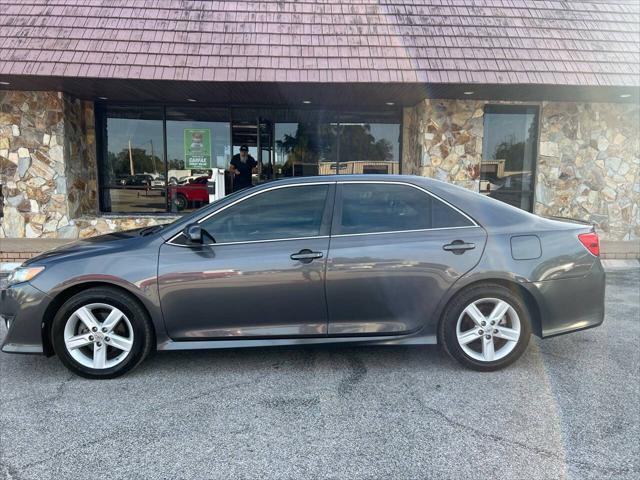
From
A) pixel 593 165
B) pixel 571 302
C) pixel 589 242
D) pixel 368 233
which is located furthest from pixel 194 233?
pixel 593 165

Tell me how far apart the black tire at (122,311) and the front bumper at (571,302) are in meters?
3.04

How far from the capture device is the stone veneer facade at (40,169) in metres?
8.86

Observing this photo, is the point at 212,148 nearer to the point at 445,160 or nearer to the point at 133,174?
the point at 133,174

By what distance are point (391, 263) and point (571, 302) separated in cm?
150

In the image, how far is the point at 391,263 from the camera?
3.54m

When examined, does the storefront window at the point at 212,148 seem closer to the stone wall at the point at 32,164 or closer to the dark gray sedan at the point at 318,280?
the stone wall at the point at 32,164

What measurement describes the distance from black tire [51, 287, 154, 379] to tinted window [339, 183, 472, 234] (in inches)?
66.4

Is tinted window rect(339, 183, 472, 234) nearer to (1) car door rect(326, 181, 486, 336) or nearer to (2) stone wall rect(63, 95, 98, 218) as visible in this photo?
(1) car door rect(326, 181, 486, 336)

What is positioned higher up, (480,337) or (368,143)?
(368,143)

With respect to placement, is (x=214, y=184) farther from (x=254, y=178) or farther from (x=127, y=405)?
(x=127, y=405)

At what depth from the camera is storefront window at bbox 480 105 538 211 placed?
968 centimetres

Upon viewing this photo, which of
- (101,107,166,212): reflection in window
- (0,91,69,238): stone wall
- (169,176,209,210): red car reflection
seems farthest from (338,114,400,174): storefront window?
(0,91,69,238): stone wall

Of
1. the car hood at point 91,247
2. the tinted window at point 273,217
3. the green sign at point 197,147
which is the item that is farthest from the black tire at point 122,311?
the green sign at point 197,147

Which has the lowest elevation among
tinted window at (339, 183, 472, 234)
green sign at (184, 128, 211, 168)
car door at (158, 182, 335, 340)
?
car door at (158, 182, 335, 340)
